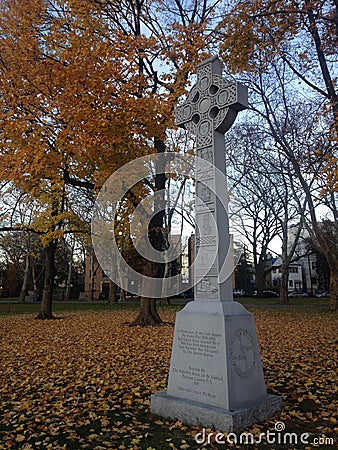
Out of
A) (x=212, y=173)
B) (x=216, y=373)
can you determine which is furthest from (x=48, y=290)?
(x=216, y=373)

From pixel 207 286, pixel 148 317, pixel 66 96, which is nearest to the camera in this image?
pixel 207 286

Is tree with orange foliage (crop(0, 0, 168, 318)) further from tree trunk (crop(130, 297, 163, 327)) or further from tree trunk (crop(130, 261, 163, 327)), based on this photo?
tree trunk (crop(130, 297, 163, 327))

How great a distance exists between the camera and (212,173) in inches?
222

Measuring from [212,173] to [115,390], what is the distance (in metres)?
3.78

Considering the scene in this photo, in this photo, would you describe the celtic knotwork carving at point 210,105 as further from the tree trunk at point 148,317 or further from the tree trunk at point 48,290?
the tree trunk at point 48,290

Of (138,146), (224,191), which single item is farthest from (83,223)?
(224,191)

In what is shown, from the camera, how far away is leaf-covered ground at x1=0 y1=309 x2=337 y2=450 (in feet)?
14.5

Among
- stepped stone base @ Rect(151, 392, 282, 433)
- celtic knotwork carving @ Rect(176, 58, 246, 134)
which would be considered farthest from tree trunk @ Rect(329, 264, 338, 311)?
stepped stone base @ Rect(151, 392, 282, 433)

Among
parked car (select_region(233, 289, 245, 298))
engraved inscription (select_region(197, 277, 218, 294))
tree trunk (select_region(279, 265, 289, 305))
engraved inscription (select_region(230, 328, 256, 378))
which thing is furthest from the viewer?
parked car (select_region(233, 289, 245, 298))

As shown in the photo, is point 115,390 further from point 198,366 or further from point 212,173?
point 212,173

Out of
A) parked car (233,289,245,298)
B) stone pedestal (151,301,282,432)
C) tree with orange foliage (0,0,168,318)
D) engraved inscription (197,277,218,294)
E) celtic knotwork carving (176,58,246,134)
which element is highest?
tree with orange foliage (0,0,168,318)

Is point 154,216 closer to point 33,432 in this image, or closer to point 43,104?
point 43,104

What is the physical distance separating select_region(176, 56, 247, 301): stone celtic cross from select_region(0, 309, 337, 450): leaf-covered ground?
1769 mm

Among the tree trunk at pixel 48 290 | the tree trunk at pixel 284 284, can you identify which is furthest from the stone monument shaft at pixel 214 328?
the tree trunk at pixel 284 284
